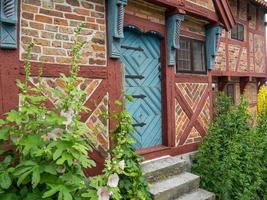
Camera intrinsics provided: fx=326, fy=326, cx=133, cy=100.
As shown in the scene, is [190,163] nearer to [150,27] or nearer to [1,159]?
[150,27]

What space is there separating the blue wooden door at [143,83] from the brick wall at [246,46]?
12.9 ft

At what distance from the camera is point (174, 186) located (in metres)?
5.08

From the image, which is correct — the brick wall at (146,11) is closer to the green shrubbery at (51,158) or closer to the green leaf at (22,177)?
the green shrubbery at (51,158)

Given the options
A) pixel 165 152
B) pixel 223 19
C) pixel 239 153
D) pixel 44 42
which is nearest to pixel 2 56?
pixel 44 42

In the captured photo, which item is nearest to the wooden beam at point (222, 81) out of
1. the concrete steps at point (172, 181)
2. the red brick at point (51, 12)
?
the concrete steps at point (172, 181)

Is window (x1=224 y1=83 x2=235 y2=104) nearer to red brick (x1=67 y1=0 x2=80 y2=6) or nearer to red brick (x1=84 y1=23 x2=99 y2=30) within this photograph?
red brick (x1=84 y1=23 x2=99 y2=30)

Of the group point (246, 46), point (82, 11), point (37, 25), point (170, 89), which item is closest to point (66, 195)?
point (37, 25)

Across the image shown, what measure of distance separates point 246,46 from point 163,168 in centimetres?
757

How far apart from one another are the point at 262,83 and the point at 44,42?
10.6 metres

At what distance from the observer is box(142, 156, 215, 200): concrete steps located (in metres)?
4.95

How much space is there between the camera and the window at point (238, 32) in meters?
10.7

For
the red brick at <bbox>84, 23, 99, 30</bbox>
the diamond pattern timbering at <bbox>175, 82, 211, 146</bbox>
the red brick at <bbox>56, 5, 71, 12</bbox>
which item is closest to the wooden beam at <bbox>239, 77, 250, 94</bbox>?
the diamond pattern timbering at <bbox>175, 82, 211, 146</bbox>

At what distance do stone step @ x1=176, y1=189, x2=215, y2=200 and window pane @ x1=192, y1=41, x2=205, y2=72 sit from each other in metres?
2.63

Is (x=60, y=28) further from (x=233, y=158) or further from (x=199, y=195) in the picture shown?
(x=233, y=158)
